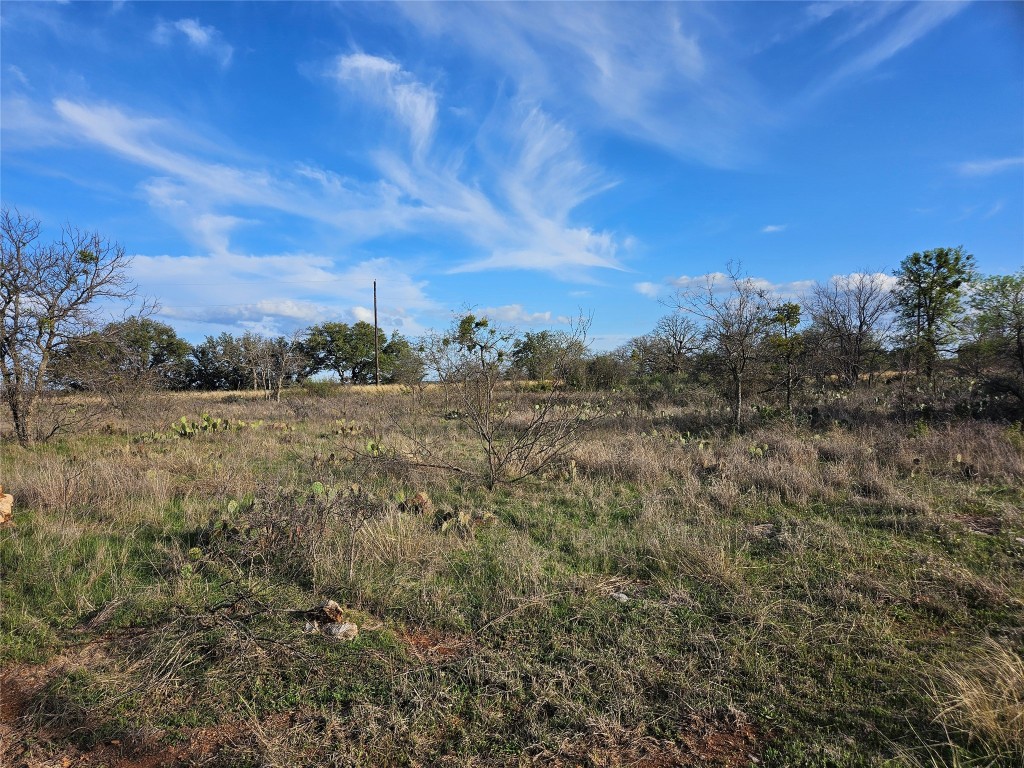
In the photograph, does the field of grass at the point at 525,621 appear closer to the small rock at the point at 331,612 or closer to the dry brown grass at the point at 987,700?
the dry brown grass at the point at 987,700

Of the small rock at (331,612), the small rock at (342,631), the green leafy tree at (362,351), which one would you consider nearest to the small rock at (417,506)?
the small rock at (331,612)

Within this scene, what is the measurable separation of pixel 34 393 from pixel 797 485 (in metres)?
15.7

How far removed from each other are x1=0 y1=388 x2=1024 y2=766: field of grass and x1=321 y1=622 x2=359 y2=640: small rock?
76 millimetres

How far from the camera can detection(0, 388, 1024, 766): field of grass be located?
104 inches

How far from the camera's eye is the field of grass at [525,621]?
104 inches

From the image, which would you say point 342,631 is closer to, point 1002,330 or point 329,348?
point 1002,330

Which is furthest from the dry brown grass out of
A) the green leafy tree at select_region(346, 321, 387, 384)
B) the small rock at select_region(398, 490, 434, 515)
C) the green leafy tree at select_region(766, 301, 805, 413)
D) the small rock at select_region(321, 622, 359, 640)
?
the green leafy tree at select_region(346, 321, 387, 384)

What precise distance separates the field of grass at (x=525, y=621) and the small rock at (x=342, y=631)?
0.08 meters

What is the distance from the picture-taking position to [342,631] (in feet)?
11.8

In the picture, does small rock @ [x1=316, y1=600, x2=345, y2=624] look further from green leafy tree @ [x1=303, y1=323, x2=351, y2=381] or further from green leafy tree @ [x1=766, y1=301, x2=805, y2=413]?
green leafy tree @ [x1=303, y1=323, x2=351, y2=381]

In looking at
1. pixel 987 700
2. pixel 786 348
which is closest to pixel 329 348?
pixel 786 348

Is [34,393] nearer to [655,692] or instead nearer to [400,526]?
[400,526]

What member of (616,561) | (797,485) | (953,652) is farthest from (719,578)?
(797,485)

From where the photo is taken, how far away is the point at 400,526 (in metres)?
5.14
